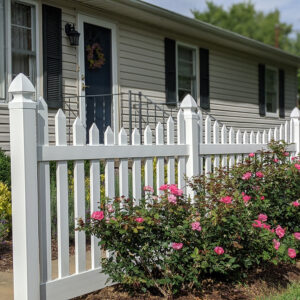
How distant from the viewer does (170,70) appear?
35.0 feet

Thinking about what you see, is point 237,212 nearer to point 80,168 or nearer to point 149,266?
point 149,266

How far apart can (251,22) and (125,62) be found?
37032mm

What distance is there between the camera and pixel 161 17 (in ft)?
31.5

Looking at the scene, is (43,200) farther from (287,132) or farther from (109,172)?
(287,132)

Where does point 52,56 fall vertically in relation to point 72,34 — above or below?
below

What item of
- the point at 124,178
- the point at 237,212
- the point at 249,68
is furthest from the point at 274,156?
the point at 249,68

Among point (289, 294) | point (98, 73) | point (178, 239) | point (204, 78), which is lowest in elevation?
point (289, 294)

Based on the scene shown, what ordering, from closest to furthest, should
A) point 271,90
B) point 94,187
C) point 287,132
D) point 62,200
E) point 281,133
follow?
point 62,200 < point 94,187 < point 281,133 < point 287,132 < point 271,90

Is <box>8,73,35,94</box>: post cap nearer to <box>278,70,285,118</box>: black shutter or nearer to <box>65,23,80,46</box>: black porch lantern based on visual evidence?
<box>65,23,80,46</box>: black porch lantern

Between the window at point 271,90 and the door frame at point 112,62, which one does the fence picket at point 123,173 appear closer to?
the door frame at point 112,62

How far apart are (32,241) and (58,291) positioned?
442mm

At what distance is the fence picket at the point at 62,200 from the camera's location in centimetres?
314

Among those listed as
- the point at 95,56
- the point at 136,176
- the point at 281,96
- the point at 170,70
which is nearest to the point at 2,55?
the point at 95,56

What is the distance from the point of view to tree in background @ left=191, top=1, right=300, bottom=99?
1663 inches
